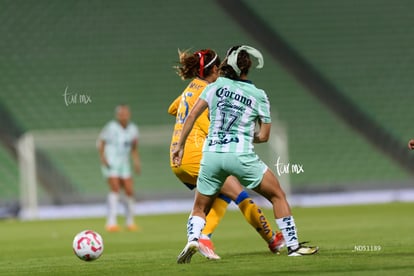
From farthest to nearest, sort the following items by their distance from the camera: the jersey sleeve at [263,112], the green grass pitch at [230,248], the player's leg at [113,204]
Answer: the player's leg at [113,204] < the jersey sleeve at [263,112] < the green grass pitch at [230,248]

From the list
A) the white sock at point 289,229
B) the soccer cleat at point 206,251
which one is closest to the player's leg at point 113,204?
the soccer cleat at point 206,251

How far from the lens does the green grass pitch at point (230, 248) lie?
813cm

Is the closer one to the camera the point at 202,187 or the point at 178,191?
the point at 202,187

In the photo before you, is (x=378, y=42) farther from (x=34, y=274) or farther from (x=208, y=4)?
(x=34, y=274)

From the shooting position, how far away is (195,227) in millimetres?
8789

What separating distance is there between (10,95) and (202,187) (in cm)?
1479

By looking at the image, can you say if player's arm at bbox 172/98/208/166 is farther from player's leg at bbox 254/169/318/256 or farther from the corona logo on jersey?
player's leg at bbox 254/169/318/256

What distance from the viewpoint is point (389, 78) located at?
939 inches

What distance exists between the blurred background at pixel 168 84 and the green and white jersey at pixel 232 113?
1353cm

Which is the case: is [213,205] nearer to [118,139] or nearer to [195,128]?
[195,128]

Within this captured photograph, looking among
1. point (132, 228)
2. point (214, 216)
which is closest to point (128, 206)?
point (132, 228)

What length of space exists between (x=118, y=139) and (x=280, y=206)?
9647 millimetres

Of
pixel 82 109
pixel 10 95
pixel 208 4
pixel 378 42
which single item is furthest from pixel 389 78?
pixel 10 95

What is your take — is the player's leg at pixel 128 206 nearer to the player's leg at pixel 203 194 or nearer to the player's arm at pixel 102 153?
the player's arm at pixel 102 153
